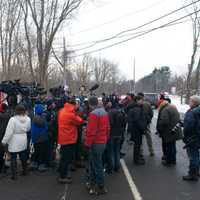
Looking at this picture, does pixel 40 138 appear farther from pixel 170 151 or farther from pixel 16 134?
pixel 170 151

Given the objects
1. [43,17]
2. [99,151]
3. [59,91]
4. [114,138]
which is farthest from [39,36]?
[99,151]

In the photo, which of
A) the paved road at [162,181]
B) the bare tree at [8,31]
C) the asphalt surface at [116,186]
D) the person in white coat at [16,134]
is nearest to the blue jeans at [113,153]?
the asphalt surface at [116,186]

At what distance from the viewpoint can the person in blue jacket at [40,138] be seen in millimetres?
9254

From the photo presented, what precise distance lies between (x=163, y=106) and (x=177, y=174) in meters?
1.95

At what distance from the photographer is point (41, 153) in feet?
31.5

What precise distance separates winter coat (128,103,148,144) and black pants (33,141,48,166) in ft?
7.58

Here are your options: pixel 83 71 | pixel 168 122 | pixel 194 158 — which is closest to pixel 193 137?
pixel 194 158

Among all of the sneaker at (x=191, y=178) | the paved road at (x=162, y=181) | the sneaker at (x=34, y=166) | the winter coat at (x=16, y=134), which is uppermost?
the winter coat at (x=16, y=134)

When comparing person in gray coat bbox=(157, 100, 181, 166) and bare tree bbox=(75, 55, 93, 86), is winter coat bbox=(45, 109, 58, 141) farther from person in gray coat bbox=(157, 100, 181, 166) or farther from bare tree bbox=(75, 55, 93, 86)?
bare tree bbox=(75, 55, 93, 86)

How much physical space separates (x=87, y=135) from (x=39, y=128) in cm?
224

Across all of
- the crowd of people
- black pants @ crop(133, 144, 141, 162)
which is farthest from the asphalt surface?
black pants @ crop(133, 144, 141, 162)

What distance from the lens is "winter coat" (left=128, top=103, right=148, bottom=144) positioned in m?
10.3

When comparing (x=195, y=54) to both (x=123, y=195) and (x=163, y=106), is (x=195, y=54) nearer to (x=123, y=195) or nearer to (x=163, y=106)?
(x=163, y=106)

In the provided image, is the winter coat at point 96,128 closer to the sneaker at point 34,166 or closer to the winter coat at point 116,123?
the winter coat at point 116,123
